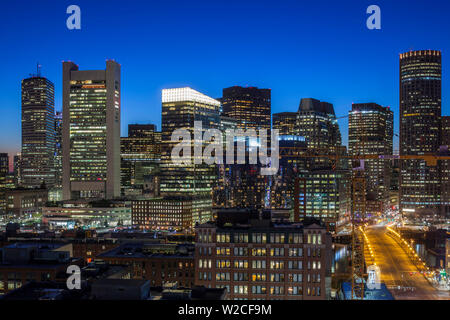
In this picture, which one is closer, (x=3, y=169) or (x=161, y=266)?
(x=161, y=266)

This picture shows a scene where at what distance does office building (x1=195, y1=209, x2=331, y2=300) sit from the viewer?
1478 inches

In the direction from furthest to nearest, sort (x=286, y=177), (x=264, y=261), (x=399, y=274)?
1. (x=286, y=177)
2. (x=399, y=274)
3. (x=264, y=261)

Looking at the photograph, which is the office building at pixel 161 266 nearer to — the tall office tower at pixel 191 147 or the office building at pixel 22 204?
the tall office tower at pixel 191 147

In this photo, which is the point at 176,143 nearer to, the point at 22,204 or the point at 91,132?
the point at 91,132

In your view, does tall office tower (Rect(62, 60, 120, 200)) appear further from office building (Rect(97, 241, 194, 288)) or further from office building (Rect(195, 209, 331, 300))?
office building (Rect(195, 209, 331, 300))

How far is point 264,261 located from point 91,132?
116 m

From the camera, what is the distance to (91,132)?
5620 inches

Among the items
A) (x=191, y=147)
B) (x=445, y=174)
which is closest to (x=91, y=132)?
(x=191, y=147)

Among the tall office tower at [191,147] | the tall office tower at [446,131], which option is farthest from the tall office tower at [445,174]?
the tall office tower at [191,147]

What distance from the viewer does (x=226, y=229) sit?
39.9m
